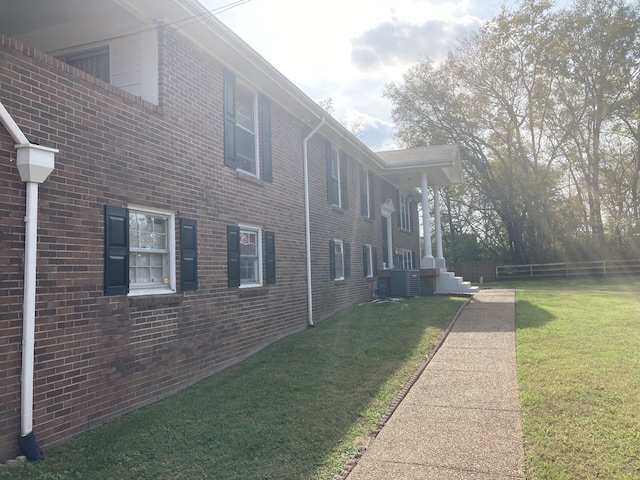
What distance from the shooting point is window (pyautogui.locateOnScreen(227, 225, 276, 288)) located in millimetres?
7301

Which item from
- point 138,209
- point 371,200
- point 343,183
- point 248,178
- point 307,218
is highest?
point 343,183

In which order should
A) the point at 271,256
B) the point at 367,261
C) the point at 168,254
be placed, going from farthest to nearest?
the point at 367,261 < the point at 271,256 < the point at 168,254

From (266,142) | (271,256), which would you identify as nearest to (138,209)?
(271,256)

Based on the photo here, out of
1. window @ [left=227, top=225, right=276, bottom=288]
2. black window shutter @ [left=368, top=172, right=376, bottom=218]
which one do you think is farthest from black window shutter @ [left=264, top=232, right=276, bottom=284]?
black window shutter @ [left=368, top=172, right=376, bottom=218]

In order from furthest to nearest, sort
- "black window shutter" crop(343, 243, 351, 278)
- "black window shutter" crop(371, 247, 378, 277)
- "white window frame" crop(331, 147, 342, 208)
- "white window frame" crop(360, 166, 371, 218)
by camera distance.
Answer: "black window shutter" crop(371, 247, 378, 277) → "white window frame" crop(360, 166, 371, 218) → "black window shutter" crop(343, 243, 351, 278) → "white window frame" crop(331, 147, 342, 208)

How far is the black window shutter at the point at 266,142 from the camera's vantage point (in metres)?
8.64

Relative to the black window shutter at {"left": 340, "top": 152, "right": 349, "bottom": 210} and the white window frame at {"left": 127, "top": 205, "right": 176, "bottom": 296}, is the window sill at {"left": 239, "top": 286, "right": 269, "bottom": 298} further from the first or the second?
the black window shutter at {"left": 340, "top": 152, "right": 349, "bottom": 210}

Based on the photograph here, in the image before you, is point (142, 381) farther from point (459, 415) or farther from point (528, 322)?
point (528, 322)

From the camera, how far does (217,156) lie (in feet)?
23.5

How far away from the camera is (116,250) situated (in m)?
5.07

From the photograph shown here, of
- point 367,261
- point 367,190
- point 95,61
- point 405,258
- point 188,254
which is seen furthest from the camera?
point 405,258

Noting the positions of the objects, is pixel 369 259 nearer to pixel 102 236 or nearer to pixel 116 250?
pixel 116 250

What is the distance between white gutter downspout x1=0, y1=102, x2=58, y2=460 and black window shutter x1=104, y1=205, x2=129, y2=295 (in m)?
0.84

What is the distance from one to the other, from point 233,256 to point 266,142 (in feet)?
8.12
